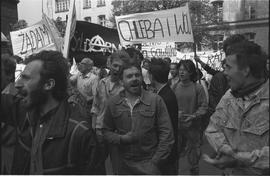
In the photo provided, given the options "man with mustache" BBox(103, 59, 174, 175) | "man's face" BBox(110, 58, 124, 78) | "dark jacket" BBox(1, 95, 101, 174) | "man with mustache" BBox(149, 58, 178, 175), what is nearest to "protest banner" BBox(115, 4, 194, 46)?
"man with mustache" BBox(149, 58, 178, 175)

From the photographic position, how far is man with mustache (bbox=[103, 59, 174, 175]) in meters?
3.51

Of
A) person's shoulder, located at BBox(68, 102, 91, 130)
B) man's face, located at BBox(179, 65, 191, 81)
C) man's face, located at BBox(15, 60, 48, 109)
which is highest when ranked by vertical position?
man's face, located at BBox(15, 60, 48, 109)

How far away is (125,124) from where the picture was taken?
3.61 m

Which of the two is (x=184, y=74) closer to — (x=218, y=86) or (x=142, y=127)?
(x=218, y=86)

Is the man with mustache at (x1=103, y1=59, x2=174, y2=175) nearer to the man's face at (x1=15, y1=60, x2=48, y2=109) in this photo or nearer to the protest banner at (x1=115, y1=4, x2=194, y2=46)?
the man's face at (x1=15, y1=60, x2=48, y2=109)

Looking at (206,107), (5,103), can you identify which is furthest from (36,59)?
(206,107)

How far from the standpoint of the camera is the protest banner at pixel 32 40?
10.1 metres

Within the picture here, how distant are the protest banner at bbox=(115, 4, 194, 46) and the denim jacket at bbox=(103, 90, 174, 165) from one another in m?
4.57

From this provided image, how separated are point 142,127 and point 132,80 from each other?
437 mm

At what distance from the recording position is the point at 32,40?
10.5m

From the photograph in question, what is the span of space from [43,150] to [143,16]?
7.02m

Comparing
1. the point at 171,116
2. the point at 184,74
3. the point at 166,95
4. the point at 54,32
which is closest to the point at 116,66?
the point at 166,95

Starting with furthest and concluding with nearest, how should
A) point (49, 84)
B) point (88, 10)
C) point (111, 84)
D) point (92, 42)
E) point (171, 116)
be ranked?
point (88, 10) < point (92, 42) < point (111, 84) < point (171, 116) < point (49, 84)

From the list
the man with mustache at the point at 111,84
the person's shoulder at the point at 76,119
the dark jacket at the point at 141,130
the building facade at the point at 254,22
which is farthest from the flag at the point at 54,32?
the building facade at the point at 254,22
